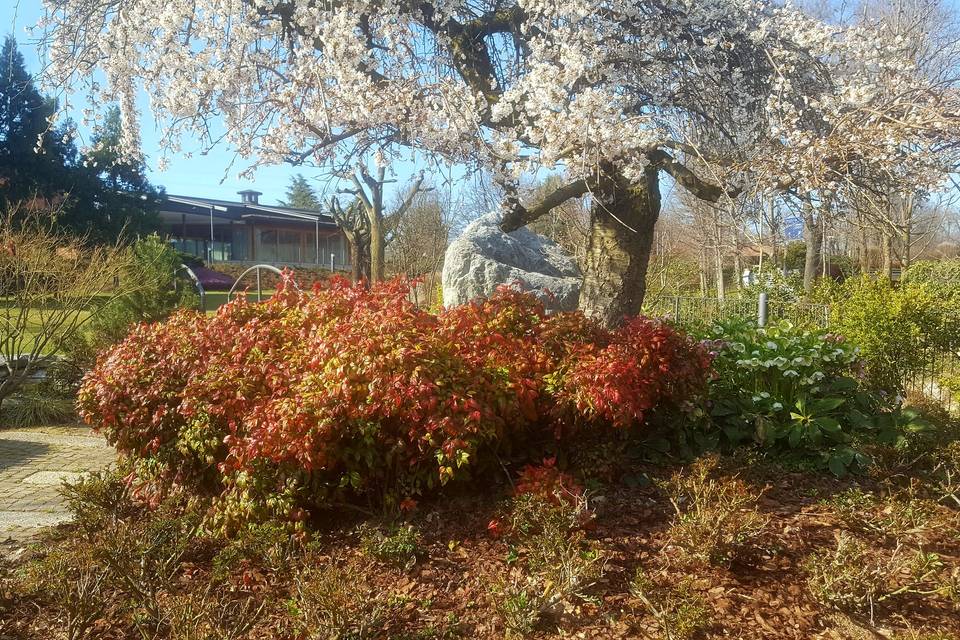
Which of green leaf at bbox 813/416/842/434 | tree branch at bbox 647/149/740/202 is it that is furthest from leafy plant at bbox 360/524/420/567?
tree branch at bbox 647/149/740/202

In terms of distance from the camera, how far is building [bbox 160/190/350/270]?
30.2 metres

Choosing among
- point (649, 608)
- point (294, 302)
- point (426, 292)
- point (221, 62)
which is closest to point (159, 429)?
point (294, 302)

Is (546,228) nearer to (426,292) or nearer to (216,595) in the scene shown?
(426,292)

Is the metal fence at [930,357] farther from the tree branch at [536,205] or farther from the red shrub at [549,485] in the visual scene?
the red shrub at [549,485]

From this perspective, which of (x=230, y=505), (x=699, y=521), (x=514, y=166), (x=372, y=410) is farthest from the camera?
(x=514, y=166)

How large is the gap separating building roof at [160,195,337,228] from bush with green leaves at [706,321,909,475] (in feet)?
85.1

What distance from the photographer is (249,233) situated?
103 ft

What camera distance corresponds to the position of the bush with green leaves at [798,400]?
3896 millimetres

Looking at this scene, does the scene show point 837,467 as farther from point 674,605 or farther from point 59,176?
point 59,176

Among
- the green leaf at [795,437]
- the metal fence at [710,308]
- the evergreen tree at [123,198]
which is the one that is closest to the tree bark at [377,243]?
the metal fence at [710,308]

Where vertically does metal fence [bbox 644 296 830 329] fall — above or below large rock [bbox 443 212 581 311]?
below

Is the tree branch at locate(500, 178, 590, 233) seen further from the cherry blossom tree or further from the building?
the building

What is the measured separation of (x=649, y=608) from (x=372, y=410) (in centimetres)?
143

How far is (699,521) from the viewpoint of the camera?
110 inches
